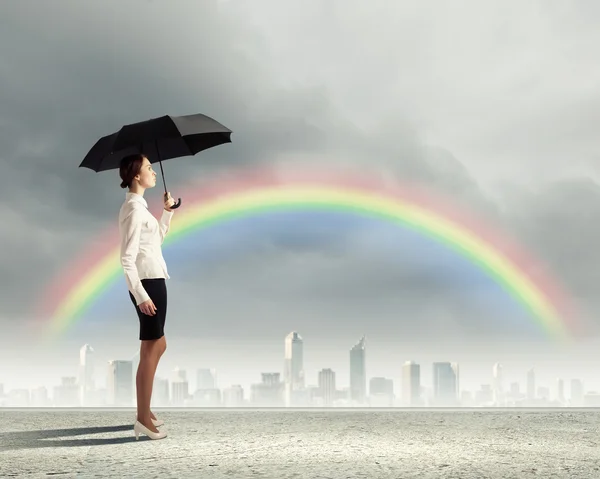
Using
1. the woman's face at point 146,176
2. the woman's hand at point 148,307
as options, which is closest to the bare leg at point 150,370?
the woman's hand at point 148,307

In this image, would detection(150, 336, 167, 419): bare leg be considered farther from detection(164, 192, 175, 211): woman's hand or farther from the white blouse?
detection(164, 192, 175, 211): woman's hand

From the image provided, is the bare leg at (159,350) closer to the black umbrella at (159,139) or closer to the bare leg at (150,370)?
the bare leg at (150,370)

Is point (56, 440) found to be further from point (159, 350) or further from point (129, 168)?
point (129, 168)

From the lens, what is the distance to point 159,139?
8.45 m

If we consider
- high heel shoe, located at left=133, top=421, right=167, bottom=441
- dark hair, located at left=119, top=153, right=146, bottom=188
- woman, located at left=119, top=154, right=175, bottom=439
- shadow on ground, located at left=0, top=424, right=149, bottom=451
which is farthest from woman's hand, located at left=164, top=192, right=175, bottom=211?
shadow on ground, located at left=0, top=424, right=149, bottom=451

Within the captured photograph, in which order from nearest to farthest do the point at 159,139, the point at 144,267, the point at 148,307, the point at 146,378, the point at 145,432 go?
the point at 148,307 < the point at 144,267 < the point at 145,432 < the point at 146,378 < the point at 159,139

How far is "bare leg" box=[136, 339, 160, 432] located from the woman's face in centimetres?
157

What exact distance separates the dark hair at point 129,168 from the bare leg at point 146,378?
→ 1.62 metres

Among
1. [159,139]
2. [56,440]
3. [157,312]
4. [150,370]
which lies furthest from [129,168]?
[56,440]

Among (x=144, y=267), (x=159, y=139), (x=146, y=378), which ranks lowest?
(x=146, y=378)

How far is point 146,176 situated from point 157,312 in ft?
4.49

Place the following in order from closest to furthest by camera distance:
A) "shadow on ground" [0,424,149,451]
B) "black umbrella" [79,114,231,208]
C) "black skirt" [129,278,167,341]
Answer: "shadow on ground" [0,424,149,451] → "black skirt" [129,278,167,341] → "black umbrella" [79,114,231,208]

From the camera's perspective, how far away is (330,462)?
6.35 m

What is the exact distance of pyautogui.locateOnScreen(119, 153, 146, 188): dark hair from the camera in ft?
Result: 26.2
